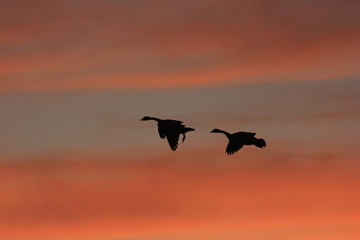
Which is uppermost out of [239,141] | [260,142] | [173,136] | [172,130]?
[172,130]

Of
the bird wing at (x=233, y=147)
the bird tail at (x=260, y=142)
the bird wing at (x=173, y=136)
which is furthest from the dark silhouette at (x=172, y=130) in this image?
the bird tail at (x=260, y=142)

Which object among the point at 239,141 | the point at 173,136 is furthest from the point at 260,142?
the point at 173,136

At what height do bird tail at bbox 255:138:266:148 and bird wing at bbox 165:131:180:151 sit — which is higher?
bird wing at bbox 165:131:180:151

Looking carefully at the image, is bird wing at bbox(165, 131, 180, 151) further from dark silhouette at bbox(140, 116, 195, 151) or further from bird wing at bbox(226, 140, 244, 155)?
bird wing at bbox(226, 140, 244, 155)

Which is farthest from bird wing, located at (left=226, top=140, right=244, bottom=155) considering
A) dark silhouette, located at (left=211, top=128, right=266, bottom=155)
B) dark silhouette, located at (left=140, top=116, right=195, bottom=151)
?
dark silhouette, located at (left=140, top=116, right=195, bottom=151)

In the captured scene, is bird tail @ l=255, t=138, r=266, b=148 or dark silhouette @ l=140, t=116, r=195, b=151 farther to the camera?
dark silhouette @ l=140, t=116, r=195, b=151

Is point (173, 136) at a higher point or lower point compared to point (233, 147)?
higher

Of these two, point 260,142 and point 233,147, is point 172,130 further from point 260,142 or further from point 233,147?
point 260,142

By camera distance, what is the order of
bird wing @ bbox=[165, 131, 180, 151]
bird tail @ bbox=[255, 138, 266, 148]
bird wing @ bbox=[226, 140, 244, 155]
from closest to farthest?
bird tail @ bbox=[255, 138, 266, 148] → bird wing @ bbox=[226, 140, 244, 155] → bird wing @ bbox=[165, 131, 180, 151]

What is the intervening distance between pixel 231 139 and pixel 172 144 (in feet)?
14.2

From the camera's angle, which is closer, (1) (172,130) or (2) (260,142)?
Answer: (2) (260,142)

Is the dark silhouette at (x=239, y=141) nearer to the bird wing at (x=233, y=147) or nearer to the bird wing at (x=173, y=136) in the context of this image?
the bird wing at (x=233, y=147)

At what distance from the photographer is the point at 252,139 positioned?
54625mm

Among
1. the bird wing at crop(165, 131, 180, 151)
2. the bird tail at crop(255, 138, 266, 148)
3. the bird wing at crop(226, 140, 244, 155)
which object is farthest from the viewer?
the bird wing at crop(165, 131, 180, 151)
